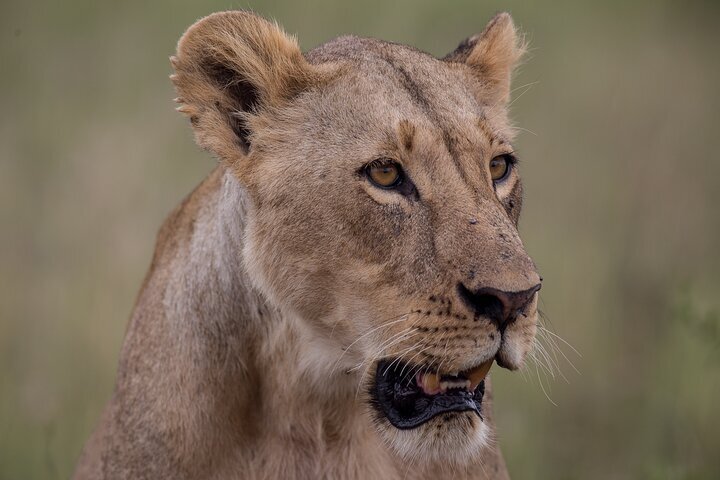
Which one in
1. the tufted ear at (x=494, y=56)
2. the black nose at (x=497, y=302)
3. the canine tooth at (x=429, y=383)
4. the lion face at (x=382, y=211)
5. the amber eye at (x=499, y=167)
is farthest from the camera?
the tufted ear at (x=494, y=56)

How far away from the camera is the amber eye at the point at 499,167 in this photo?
3591 millimetres

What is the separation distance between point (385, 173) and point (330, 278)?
33 centimetres

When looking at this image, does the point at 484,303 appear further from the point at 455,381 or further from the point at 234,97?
the point at 234,97

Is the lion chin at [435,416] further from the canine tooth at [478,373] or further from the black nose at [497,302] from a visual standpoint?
the black nose at [497,302]

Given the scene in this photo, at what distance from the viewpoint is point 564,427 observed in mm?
6234

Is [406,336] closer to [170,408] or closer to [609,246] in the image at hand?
[170,408]

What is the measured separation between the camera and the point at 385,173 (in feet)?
11.2

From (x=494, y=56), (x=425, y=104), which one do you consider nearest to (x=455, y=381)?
(x=425, y=104)

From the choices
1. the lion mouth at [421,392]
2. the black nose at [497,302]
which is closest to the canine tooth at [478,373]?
the lion mouth at [421,392]

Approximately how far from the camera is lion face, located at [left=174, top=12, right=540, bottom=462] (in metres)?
3.19

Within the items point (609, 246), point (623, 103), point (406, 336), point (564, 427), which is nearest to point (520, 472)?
point (564, 427)

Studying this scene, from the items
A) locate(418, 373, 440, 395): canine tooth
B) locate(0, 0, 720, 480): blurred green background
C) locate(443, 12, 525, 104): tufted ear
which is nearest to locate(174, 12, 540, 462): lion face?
locate(418, 373, 440, 395): canine tooth

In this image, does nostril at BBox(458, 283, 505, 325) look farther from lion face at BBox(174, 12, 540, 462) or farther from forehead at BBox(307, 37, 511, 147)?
forehead at BBox(307, 37, 511, 147)

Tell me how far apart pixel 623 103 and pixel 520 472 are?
3870 mm
